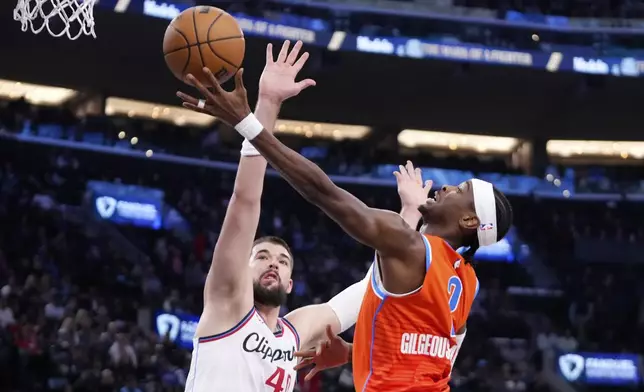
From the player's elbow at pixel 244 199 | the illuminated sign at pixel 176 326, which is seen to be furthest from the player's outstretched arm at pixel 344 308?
the illuminated sign at pixel 176 326

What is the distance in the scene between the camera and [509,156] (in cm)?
2556

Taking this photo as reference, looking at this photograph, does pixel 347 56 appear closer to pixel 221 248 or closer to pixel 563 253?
pixel 563 253

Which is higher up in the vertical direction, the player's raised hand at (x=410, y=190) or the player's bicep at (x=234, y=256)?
the player's raised hand at (x=410, y=190)

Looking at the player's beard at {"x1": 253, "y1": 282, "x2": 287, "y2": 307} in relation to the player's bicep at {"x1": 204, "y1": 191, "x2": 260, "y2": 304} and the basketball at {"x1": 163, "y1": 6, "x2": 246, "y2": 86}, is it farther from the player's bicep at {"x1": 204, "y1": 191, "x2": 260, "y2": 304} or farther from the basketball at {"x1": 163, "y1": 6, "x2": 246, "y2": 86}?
the basketball at {"x1": 163, "y1": 6, "x2": 246, "y2": 86}

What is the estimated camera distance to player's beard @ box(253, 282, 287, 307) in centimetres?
427

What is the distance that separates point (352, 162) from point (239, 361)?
1799cm

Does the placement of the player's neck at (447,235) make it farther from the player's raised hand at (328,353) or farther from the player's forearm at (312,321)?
the player's forearm at (312,321)

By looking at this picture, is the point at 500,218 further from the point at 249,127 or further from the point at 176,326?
the point at 176,326

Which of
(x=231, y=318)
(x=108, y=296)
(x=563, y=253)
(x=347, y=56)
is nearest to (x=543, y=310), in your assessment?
(x=563, y=253)

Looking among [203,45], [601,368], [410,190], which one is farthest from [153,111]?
[203,45]

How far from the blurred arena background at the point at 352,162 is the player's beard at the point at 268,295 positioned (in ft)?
28.9

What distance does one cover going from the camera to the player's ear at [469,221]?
3.73 meters

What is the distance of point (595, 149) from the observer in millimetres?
26000

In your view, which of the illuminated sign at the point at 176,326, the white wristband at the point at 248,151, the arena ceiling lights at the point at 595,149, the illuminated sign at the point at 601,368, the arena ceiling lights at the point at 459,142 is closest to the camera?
the white wristband at the point at 248,151
